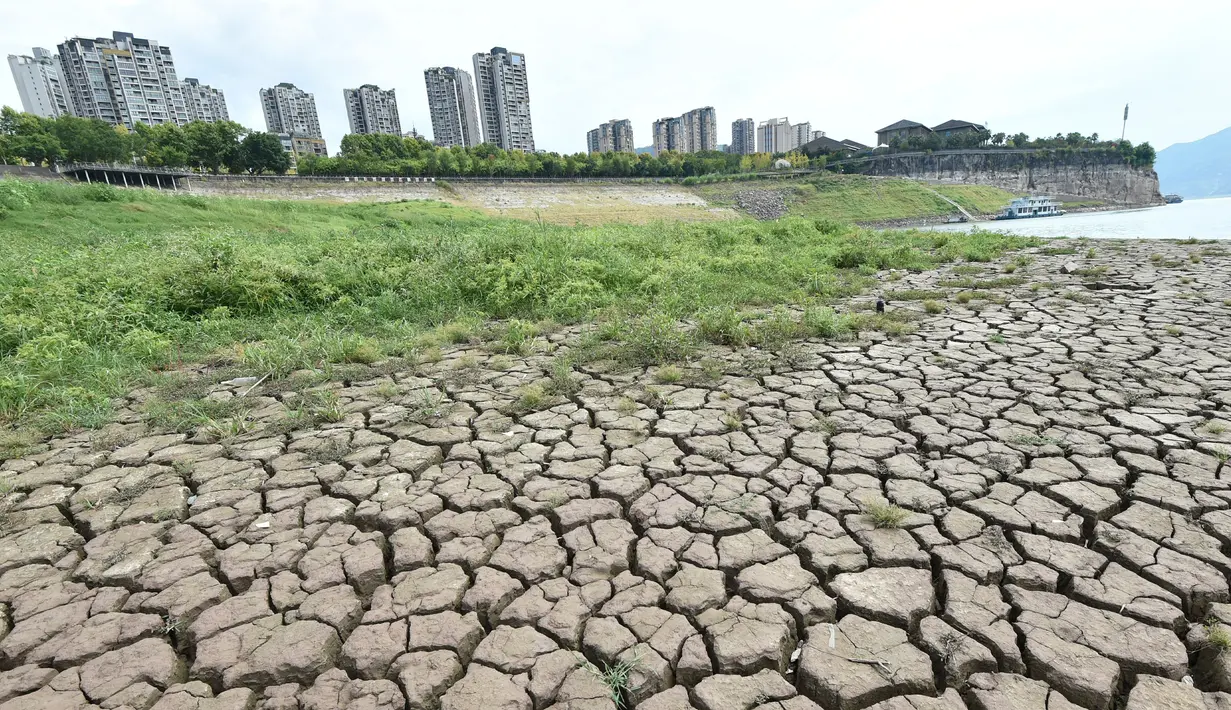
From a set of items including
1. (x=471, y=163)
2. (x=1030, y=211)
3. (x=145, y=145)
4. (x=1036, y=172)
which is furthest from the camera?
(x=1036, y=172)

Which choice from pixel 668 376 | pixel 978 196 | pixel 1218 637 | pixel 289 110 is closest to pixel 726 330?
pixel 668 376

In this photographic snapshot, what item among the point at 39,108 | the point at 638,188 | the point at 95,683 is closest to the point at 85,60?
the point at 39,108

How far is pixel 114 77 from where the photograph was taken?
246 feet

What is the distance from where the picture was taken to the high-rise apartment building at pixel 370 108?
85625 mm

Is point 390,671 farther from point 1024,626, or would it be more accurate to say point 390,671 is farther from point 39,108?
point 39,108

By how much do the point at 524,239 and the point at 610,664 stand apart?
7.46 m

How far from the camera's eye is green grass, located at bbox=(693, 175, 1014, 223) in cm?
4138

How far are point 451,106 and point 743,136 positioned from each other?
177 ft

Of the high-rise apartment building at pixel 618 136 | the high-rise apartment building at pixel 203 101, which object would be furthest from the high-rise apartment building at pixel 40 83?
the high-rise apartment building at pixel 618 136

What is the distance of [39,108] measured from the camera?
7944 centimetres

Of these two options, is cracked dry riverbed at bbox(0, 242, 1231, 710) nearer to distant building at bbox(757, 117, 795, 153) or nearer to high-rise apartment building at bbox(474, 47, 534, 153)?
high-rise apartment building at bbox(474, 47, 534, 153)

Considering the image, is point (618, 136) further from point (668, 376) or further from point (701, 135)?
point (668, 376)

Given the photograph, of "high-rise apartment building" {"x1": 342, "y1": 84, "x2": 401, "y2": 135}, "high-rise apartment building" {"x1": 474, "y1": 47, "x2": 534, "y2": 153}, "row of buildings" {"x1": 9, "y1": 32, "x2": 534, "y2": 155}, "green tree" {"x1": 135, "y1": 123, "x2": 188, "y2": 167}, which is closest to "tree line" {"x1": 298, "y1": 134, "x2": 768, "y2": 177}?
"green tree" {"x1": 135, "y1": 123, "x2": 188, "y2": 167}

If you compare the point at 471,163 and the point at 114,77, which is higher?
the point at 114,77
